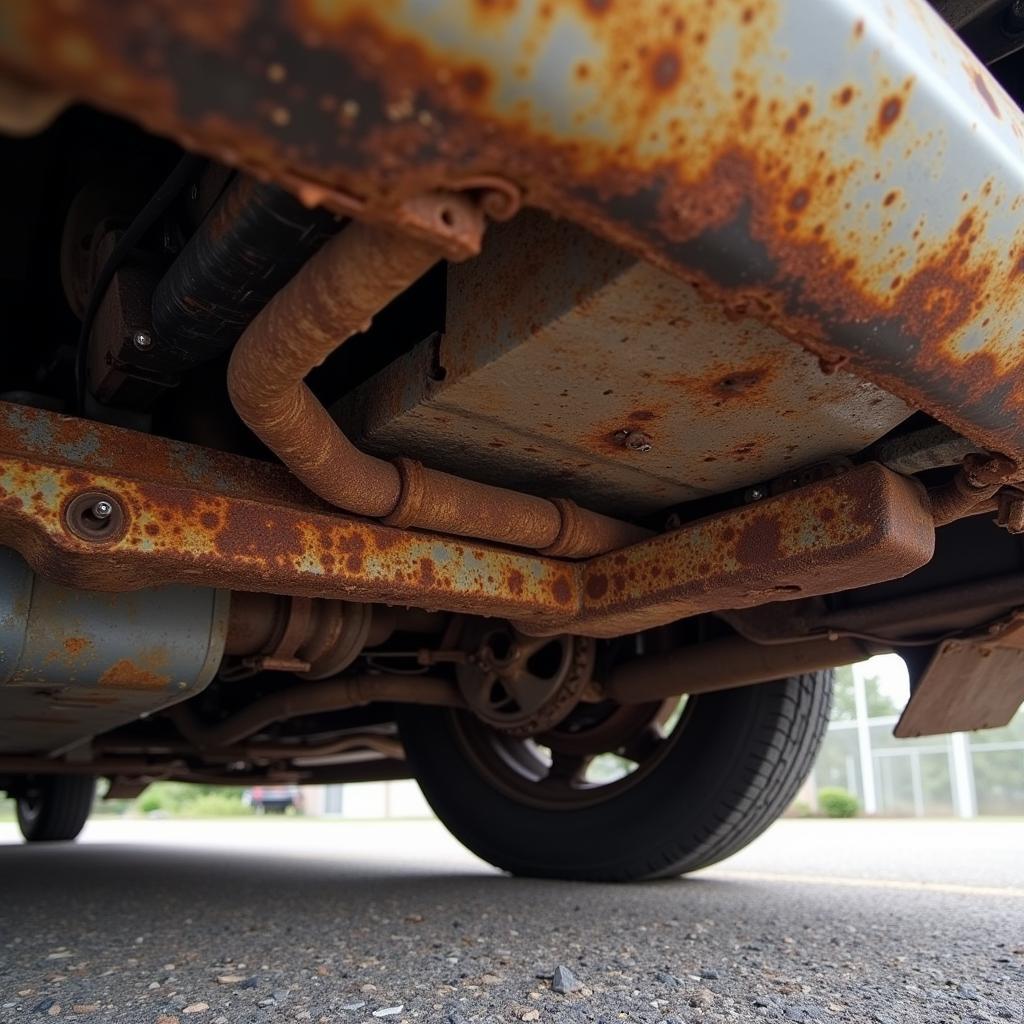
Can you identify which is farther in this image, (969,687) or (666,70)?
(969,687)

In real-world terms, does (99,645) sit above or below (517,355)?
below

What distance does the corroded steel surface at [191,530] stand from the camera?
1.12 metres

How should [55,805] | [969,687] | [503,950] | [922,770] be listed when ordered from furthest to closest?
1. [922,770]
2. [55,805]
3. [969,687]
4. [503,950]

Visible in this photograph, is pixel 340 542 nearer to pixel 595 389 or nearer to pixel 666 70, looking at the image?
pixel 595 389

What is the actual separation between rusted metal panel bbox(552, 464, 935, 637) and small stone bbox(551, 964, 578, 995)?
0.56 meters

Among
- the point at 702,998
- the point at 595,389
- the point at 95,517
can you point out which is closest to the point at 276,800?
the point at 702,998

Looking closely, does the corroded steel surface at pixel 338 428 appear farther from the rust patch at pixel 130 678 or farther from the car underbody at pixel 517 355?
the rust patch at pixel 130 678

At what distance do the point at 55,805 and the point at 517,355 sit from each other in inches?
195

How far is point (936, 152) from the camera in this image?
724 millimetres

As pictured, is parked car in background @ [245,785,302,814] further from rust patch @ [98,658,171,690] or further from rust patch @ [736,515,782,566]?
rust patch @ [736,515,782,566]

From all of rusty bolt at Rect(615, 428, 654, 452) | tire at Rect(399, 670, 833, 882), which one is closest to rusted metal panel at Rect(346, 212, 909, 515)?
rusty bolt at Rect(615, 428, 654, 452)

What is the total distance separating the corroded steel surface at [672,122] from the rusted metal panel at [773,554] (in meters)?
0.40

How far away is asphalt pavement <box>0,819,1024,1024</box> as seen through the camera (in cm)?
133

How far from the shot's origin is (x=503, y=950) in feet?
5.49
